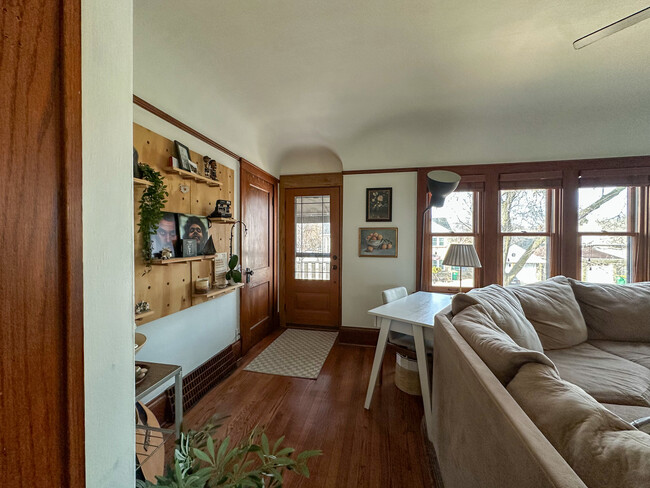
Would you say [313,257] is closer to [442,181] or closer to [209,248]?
[209,248]

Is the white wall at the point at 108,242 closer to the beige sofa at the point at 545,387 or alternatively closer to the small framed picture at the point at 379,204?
the beige sofa at the point at 545,387

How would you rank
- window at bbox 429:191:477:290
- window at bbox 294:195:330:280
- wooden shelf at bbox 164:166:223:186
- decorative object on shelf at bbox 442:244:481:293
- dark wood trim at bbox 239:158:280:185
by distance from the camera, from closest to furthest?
wooden shelf at bbox 164:166:223:186, decorative object on shelf at bbox 442:244:481:293, dark wood trim at bbox 239:158:280:185, window at bbox 429:191:477:290, window at bbox 294:195:330:280

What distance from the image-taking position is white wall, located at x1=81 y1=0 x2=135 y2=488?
0.42 meters

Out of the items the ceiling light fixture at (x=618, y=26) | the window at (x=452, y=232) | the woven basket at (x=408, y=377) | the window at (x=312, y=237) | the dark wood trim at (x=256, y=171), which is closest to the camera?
the ceiling light fixture at (x=618, y=26)

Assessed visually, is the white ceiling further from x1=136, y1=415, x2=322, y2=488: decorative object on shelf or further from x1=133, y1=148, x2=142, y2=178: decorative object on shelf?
x1=136, y1=415, x2=322, y2=488: decorative object on shelf

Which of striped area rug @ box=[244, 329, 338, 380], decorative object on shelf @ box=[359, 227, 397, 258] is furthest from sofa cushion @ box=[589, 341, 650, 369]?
striped area rug @ box=[244, 329, 338, 380]

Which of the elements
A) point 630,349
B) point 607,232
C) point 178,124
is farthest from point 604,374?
point 178,124

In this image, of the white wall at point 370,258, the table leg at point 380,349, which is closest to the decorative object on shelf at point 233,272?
the table leg at point 380,349

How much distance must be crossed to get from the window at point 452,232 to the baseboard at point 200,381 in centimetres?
250

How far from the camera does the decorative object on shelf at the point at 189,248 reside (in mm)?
1904

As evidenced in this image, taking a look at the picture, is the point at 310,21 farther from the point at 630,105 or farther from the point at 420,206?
the point at 630,105

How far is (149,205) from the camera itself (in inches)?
62.5

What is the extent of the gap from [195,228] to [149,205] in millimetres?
486

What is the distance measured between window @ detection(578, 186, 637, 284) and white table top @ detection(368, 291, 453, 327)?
1.92m
